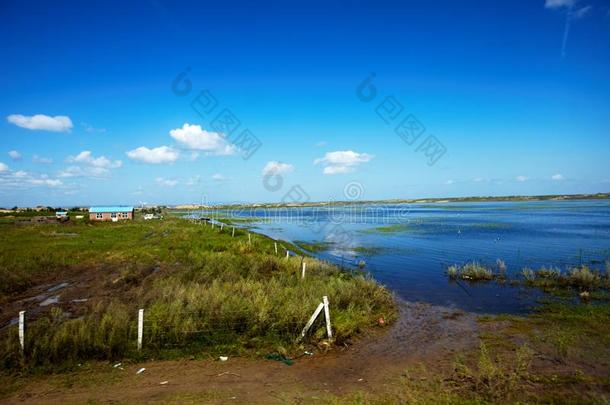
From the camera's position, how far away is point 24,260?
1028 inches

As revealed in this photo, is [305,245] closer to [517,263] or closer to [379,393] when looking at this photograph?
[517,263]

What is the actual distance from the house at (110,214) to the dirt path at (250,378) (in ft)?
268

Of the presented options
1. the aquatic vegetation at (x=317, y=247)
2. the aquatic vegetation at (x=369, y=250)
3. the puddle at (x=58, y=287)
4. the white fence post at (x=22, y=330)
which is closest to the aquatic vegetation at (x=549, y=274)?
the aquatic vegetation at (x=369, y=250)

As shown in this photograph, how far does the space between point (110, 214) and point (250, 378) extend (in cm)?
8673

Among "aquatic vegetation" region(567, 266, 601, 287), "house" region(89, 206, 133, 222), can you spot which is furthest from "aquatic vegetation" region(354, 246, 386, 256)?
"house" region(89, 206, 133, 222)

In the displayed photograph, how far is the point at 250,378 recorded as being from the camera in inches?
385

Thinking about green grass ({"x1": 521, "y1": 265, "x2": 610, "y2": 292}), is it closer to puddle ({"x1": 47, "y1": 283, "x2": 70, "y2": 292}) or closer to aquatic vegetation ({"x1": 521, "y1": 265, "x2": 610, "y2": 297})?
aquatic vegetation ({"x1": 521, "y1": 265, "x2": 610, "y2": 297})

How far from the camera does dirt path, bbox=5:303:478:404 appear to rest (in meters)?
8.69

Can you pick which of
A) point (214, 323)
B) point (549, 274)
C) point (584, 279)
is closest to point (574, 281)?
point (584, 279)

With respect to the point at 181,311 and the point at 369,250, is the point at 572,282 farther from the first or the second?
the point at 181,311

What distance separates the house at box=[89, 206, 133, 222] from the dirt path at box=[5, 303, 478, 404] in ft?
268

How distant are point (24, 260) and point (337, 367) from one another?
2640cm

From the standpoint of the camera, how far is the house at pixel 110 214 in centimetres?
8344

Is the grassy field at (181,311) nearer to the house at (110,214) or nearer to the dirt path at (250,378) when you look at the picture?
the dirt path at (250,378)
